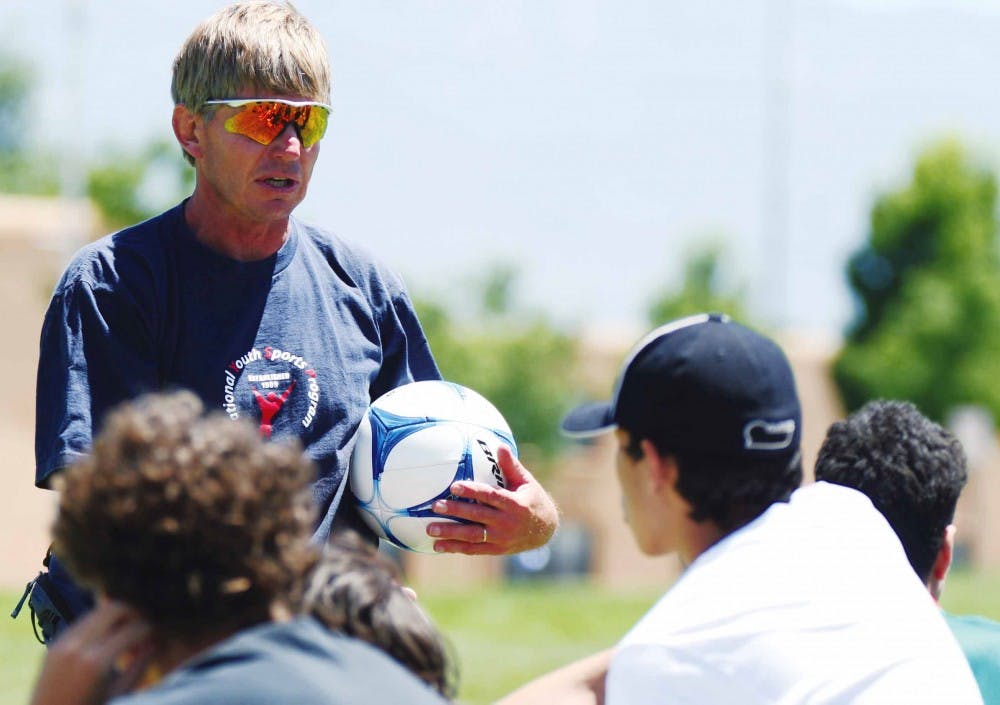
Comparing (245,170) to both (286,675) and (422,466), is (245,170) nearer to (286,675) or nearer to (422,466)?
(422,466)

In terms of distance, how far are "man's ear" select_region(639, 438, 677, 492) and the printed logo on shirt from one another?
119 centimetres

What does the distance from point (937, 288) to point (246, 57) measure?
4241 centimetres

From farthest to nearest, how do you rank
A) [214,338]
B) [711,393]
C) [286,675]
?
[214,338], [711,393], [286,675]

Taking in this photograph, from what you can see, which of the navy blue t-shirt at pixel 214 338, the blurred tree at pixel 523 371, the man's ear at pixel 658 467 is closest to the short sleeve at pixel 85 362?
the navy blue t-shirt at pixel 214 338

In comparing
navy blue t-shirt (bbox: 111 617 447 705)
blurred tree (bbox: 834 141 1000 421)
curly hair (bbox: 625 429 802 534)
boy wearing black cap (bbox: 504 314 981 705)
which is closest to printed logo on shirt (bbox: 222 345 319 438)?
boy wearing black cap (bbox: 504 314 981 705)

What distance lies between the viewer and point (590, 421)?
346 centimetres

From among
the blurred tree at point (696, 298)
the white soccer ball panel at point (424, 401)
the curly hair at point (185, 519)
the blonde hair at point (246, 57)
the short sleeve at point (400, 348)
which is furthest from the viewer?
the blurred tree at point (696, 298)

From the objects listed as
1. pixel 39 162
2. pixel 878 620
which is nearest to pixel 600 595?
pixel 878 620

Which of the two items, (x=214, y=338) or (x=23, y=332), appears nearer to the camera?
(x=214, y=338)

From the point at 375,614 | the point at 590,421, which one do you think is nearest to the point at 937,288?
the point at 590,421

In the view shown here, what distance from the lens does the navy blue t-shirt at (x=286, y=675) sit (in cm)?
237

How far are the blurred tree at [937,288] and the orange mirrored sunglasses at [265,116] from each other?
137ft

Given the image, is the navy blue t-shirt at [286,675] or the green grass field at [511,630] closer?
the navy blue t-shirt at [286,675]

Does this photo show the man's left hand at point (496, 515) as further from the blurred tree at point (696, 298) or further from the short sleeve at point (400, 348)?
the blurred tree at point (696, 298)
